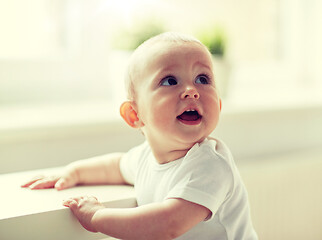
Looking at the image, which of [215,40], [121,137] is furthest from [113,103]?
Result: [215,40]

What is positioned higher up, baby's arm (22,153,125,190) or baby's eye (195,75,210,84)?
baby's eye (195,75,210,84)

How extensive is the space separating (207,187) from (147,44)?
0.86 feet

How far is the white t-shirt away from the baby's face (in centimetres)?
4

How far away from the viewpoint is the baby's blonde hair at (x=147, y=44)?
0.73 m

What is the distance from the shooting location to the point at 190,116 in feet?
2.35

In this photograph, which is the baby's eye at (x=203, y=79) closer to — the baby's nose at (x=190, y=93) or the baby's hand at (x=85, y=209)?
the baby's nose at (x=190, y=93)

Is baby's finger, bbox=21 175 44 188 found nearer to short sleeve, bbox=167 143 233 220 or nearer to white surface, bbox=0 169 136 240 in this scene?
white surface, bbox=0 169 136 240

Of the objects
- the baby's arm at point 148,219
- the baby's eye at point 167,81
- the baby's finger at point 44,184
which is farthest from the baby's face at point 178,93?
the baby's finger at point 44,184

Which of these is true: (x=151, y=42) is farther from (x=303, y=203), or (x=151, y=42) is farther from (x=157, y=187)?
(x=303, y=203)

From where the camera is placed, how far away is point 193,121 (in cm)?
70

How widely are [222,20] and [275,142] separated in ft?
1.85

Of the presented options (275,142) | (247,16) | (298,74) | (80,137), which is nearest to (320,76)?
(298,74)

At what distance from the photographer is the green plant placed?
1250mm

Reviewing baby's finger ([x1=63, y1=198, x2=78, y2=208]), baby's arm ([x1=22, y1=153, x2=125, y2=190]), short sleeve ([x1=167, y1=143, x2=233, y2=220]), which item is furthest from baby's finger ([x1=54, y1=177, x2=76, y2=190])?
short sleeve ([x1=167, y1=143, x2=233, y2=220])
